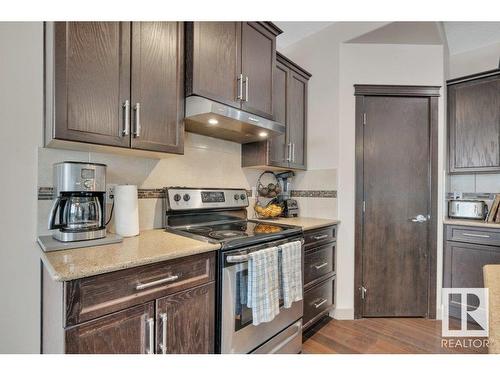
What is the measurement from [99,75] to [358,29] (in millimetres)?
2198

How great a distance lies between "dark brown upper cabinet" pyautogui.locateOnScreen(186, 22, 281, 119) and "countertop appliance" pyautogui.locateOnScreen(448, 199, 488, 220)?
2.03 m

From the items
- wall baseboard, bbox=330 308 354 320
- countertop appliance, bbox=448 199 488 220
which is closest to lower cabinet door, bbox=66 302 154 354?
wall baseboard, bbox=330 308 354 320

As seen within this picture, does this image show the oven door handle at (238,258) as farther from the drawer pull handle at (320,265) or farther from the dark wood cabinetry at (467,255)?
the dark wood cabinetry at (467,255)

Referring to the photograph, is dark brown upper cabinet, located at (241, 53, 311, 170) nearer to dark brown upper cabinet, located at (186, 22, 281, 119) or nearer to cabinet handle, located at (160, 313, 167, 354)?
dark brown upper cabinet, located at (186, 22, 281, 119)

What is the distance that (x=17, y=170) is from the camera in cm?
126

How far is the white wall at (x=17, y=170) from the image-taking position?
48.1 inches

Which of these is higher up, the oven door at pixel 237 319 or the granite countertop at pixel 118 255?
the granite countertop at pixel 118 255

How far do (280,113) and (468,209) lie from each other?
1997mm

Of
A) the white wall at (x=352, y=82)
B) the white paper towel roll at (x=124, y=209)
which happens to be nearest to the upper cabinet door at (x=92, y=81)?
the white paper towel roll at (x=124, y=209)

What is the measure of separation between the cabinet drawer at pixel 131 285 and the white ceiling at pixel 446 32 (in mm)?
2360

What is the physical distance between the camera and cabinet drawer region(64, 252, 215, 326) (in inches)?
35.1

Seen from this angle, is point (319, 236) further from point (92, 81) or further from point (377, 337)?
point (92, 81)
